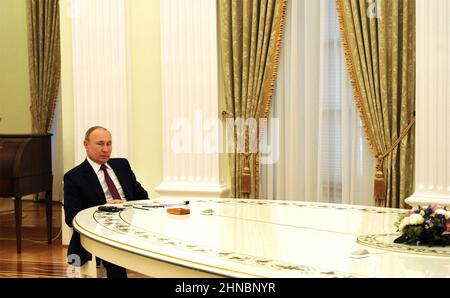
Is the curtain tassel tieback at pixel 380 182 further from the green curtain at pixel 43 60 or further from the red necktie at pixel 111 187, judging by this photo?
the green curtain at pixel 43 60

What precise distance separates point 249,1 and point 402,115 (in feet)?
5.84

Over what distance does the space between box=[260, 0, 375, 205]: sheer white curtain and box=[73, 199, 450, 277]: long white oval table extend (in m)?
1.90

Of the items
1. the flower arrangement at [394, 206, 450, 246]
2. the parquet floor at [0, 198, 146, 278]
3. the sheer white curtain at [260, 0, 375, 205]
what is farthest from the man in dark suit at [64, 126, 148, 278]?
the flower arrangement at [394, 206, 450, 246]

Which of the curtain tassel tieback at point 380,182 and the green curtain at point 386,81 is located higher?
the green curtain at point 386,81

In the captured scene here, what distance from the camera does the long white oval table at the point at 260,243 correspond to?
2.38m

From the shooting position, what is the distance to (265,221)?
3.41 m

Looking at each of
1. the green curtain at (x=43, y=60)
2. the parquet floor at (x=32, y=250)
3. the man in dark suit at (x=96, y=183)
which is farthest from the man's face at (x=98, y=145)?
the green curtain at (x=43, y=60)

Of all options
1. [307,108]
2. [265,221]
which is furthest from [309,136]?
[265,221]

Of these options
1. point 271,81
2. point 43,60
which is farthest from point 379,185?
point 43,60

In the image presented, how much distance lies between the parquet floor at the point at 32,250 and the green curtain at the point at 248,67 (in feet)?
4.76

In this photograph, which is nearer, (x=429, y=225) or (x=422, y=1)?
(x=429, y=225)

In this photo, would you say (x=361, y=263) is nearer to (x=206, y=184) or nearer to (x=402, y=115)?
(x=402, y=115)

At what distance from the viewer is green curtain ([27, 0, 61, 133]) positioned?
954 cm

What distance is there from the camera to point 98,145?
4457mm
